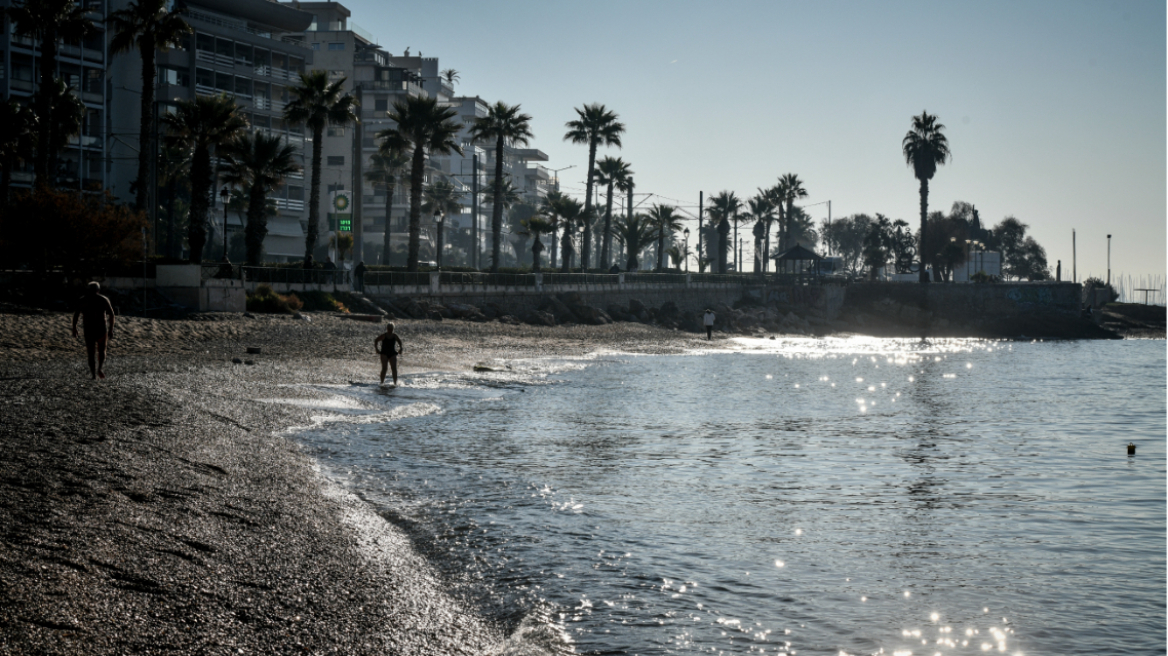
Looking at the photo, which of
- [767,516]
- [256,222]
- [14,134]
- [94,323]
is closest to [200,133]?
[256,222]

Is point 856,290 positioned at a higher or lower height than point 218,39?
lower

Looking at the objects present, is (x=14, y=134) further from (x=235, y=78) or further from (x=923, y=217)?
(x=923, y=217)

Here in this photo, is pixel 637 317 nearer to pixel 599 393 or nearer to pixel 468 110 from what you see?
pixel 599 393

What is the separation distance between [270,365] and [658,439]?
32.3 ft

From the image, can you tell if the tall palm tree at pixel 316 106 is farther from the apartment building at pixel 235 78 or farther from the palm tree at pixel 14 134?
the apartment building at pixel 235 78

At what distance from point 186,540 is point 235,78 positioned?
76.0m

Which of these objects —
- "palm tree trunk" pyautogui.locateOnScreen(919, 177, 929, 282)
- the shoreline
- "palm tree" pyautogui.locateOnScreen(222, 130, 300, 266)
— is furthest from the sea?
"palm tree trunk" pyautogui.locateOnScreen(919, 177, 929, 282)

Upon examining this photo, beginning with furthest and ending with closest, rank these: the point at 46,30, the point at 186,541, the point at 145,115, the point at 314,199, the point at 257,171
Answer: the point at 314,199 < the point at 257,171 < the point at 46,30 < the point at 145,115 < the point at 186,541

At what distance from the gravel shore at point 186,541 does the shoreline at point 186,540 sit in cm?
2

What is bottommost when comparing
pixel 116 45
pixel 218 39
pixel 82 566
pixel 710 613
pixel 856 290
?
pixel 710 613

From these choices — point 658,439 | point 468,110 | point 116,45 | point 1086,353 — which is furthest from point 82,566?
point 468,110

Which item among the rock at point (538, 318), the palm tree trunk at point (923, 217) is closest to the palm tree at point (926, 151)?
the palm tree trunk at point (923, 217)

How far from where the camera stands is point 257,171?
136 feet

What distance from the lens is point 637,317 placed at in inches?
2434
